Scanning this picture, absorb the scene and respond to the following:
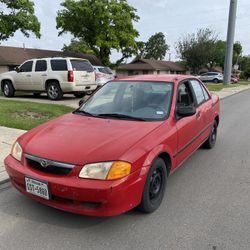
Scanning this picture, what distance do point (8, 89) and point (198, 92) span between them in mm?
11119

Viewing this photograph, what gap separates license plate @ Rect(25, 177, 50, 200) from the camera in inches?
113

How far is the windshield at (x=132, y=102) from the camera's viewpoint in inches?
152

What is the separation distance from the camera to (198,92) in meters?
5.18

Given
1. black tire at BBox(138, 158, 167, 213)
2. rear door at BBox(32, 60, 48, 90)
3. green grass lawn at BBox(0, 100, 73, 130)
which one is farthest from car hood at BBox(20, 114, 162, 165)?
rear door at BBox(32, 60, 48, 90)

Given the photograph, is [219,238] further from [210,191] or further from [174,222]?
[210,191]

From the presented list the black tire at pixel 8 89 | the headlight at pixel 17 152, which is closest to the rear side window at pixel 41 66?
the black tire at pixel 8 89

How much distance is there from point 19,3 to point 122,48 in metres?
13.1

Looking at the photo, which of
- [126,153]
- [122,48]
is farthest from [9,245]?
[122,48]

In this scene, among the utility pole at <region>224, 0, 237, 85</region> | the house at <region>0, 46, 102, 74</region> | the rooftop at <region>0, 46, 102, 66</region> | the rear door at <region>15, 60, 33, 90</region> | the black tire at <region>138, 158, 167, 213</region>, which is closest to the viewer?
the black tire at <region>138, 158, 167, 213</region>

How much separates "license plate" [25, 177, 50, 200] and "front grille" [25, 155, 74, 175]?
129 millimetres

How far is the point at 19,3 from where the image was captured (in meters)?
21.5

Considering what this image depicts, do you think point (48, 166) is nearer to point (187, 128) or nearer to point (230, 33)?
point (187, 128)

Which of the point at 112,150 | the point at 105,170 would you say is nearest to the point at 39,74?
the point at 112,150

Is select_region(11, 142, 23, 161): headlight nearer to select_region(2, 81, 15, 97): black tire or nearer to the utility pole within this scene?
select_region(2, 81, 15, 97): black tire
